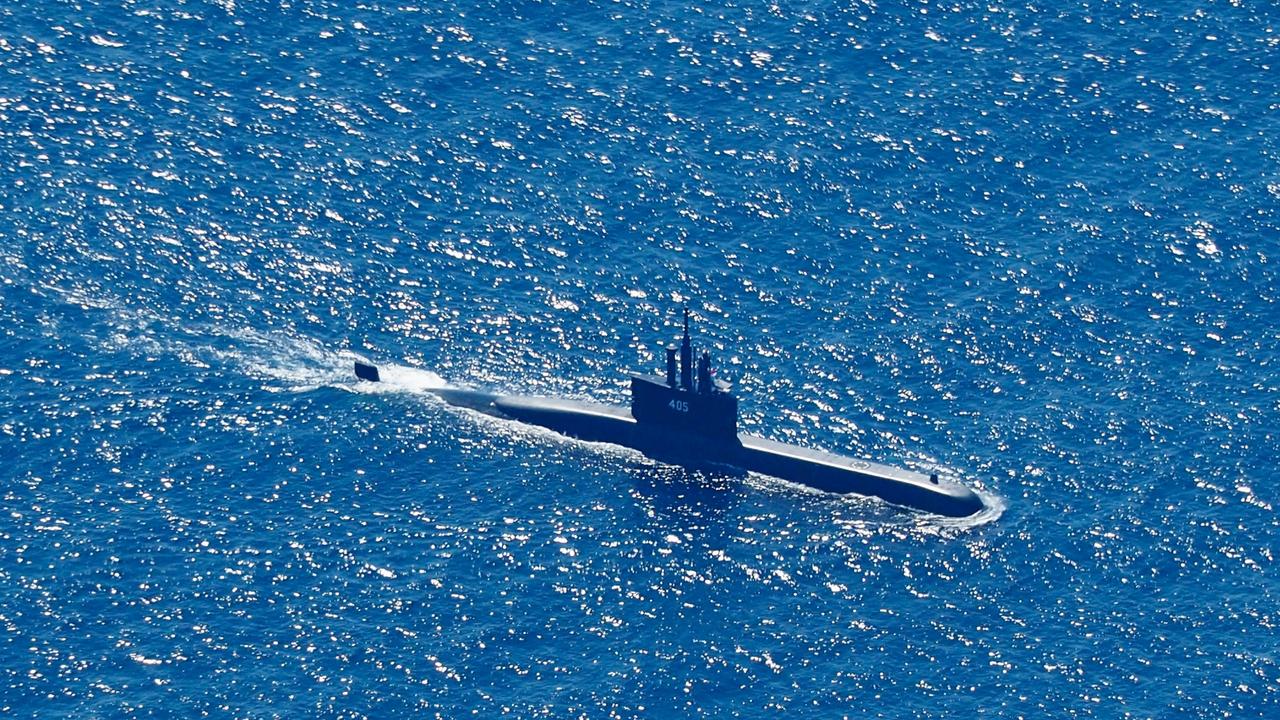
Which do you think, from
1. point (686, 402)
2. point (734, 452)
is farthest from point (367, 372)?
point (734, 452)

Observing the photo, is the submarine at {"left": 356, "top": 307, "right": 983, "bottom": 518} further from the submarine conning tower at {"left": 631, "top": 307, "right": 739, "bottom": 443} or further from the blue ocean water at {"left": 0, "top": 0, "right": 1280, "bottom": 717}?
the blue ocean water at {"left": 0, "top": 0, "right": 1280, "bottom": 717}

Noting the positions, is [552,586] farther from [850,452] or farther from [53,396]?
[53,396]

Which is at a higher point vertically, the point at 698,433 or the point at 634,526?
the point at 698,433

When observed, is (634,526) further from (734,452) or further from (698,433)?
(698,433)

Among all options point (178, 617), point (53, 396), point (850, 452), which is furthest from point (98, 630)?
point (850, 452)

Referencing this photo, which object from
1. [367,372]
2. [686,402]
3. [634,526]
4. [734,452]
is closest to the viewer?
[634,526]

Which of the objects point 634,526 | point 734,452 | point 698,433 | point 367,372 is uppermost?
point 698,433
